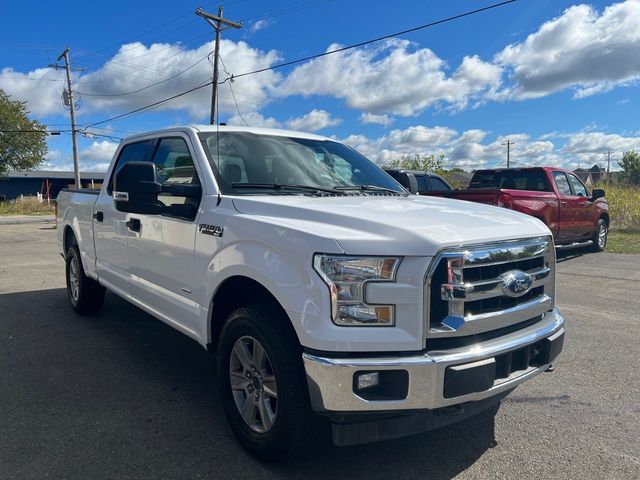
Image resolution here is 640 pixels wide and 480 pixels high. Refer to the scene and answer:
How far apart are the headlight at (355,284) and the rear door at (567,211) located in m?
8.79

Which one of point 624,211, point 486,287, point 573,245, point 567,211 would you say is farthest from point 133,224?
point 624,211

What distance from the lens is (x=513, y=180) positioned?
10.7 m

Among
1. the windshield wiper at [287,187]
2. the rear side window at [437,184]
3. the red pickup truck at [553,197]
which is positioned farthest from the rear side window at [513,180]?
the windshield wiper at [287,187]

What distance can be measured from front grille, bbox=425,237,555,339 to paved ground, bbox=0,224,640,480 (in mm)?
828

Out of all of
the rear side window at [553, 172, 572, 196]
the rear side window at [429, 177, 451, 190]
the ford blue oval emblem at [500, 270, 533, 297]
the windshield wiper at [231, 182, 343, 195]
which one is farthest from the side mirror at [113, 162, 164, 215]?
the rear side window at [429, 177, 451, 190]

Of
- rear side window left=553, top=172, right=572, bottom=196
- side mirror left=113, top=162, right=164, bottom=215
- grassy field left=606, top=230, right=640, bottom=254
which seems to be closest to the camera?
side mirror left=113, top=162, right=164, bottom=215

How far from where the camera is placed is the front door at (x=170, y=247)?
11.4ft

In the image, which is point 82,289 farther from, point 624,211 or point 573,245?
point 624,211

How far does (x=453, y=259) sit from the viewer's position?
8.10 ft

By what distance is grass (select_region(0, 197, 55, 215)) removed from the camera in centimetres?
3393

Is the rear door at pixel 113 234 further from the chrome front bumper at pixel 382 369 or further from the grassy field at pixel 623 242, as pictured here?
the grassy field at pixel 623 242

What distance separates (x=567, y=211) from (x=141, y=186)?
9310 mm

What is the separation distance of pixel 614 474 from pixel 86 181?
65438 millimetres

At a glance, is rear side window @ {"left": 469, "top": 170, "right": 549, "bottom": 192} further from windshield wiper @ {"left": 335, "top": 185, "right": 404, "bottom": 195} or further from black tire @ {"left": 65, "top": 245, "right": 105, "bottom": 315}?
black tire @ {"left": 65, "top": 245, "right": 105, "bottom": 315}
